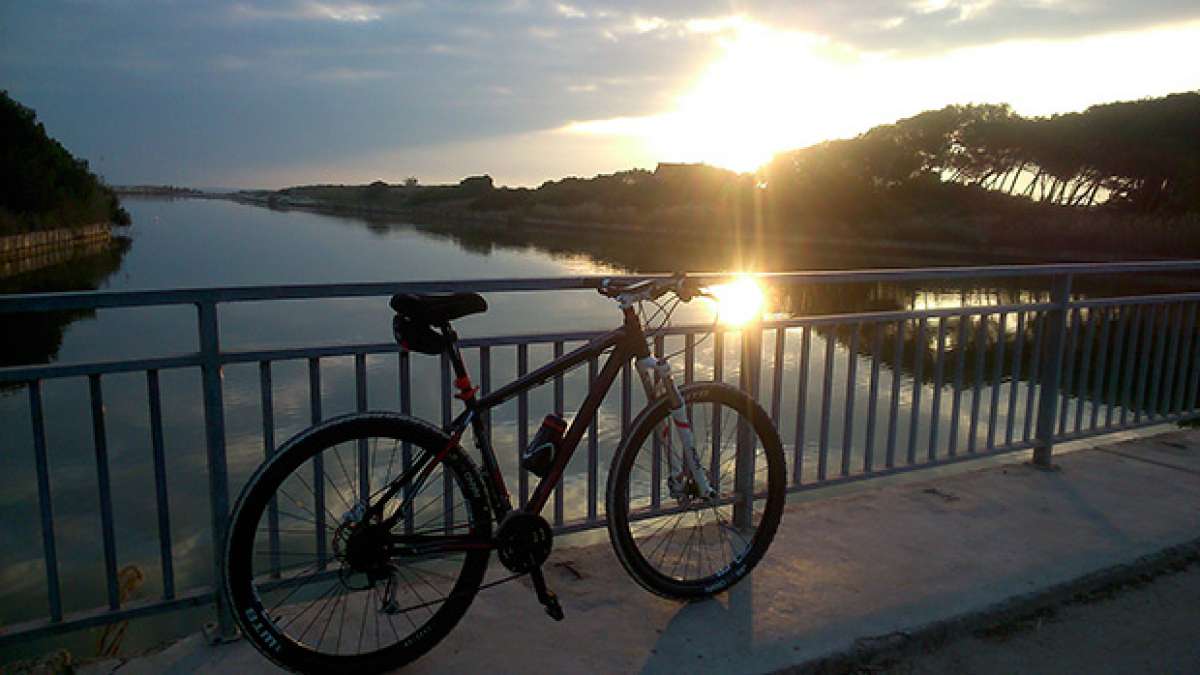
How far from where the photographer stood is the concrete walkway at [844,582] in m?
2.45

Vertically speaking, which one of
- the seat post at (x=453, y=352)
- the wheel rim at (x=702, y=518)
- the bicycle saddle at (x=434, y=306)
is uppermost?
the bicycle saddle at (x=434, y=306)

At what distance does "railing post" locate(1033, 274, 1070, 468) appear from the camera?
4281 millimetres

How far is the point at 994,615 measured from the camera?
9.23 ft

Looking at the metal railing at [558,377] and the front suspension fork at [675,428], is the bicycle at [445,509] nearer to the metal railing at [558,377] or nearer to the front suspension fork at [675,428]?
the front suspension fork at [675,428]

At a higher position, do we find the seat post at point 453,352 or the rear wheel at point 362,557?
the seat post at point 453,352

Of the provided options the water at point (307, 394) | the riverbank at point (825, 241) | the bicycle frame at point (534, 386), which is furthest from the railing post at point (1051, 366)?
the riverbank at point (825, 241)

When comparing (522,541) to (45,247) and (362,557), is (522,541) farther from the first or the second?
(45,247)

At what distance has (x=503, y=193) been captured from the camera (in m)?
92.9

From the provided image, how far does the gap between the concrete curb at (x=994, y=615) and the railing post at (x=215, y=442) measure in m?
1.71

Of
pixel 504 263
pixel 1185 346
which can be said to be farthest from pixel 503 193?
pixel 1185 346

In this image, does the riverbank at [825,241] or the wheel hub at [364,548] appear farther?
the riverbank at [825,241]

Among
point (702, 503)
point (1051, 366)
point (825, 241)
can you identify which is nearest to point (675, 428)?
point (702, 503)

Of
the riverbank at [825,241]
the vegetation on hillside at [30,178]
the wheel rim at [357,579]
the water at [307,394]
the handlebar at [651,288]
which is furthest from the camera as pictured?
the vegetation on hillside at [30,178]

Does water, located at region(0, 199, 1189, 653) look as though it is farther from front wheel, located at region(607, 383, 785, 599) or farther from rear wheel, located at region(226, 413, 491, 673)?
rear wheel, located at region(226, 413, 491, 673)
